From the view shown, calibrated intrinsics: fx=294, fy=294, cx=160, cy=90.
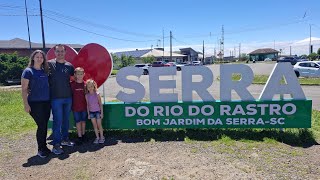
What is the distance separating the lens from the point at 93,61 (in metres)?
7.18

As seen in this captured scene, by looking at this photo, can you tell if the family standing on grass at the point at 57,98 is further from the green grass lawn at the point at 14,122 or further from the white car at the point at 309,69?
the white car at the point at 309,69

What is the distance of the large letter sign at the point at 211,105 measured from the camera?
6.73 meters

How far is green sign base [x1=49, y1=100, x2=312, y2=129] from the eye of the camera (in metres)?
6.73

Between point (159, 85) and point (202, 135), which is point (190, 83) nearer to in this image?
point (159, 85)

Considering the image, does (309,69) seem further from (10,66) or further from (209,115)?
(10,66)

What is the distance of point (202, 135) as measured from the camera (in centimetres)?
689

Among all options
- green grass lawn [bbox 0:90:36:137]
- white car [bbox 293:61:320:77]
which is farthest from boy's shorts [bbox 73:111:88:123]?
white car [bbox 293:61:320:77]

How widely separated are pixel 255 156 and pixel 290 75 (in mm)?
2331

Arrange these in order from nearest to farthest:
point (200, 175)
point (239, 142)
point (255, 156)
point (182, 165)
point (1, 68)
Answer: point (200, 175) < point (182, 165) < point (255, 156) < point (239, 142) < point (1, 68)

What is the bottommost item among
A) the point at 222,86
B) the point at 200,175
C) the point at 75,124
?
the point at 200,175

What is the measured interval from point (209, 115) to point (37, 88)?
3817 millimetres

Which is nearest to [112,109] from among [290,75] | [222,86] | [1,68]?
[222,86]

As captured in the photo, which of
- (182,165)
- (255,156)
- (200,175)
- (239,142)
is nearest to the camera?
(200,175)

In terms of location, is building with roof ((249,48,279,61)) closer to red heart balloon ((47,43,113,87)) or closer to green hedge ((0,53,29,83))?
green hedge ((0,53,29,83))
